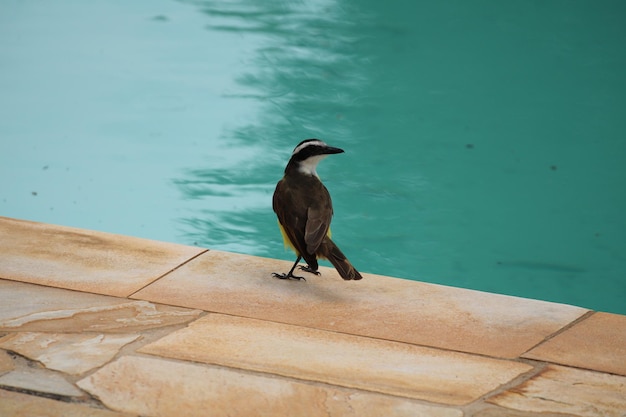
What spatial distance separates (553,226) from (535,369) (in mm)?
3321

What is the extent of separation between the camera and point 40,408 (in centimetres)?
262

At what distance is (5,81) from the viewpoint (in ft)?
26.3

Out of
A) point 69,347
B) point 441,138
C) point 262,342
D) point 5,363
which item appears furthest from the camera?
point 441,138

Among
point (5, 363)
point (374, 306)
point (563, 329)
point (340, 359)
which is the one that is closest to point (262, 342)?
point (340, 359)

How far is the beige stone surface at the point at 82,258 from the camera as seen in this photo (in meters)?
3.68

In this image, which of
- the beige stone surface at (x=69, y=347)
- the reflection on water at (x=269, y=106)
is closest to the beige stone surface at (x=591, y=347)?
the beige stone surface at (x=69, y=347)

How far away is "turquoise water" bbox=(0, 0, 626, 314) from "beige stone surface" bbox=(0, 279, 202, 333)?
7.76ft

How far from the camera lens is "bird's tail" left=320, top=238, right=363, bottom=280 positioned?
3611 mm

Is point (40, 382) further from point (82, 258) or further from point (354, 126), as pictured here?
point (354, 126)

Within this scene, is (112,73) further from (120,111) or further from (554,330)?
(554,330)

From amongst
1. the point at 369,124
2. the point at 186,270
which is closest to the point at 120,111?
the point at 369,124

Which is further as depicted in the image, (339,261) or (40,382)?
(339,261)

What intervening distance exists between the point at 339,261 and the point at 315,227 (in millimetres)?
165

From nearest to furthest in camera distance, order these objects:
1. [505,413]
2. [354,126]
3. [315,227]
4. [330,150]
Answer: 1. [505,413]
2. [315,227]
3. [330,150]
4. [354,126]
